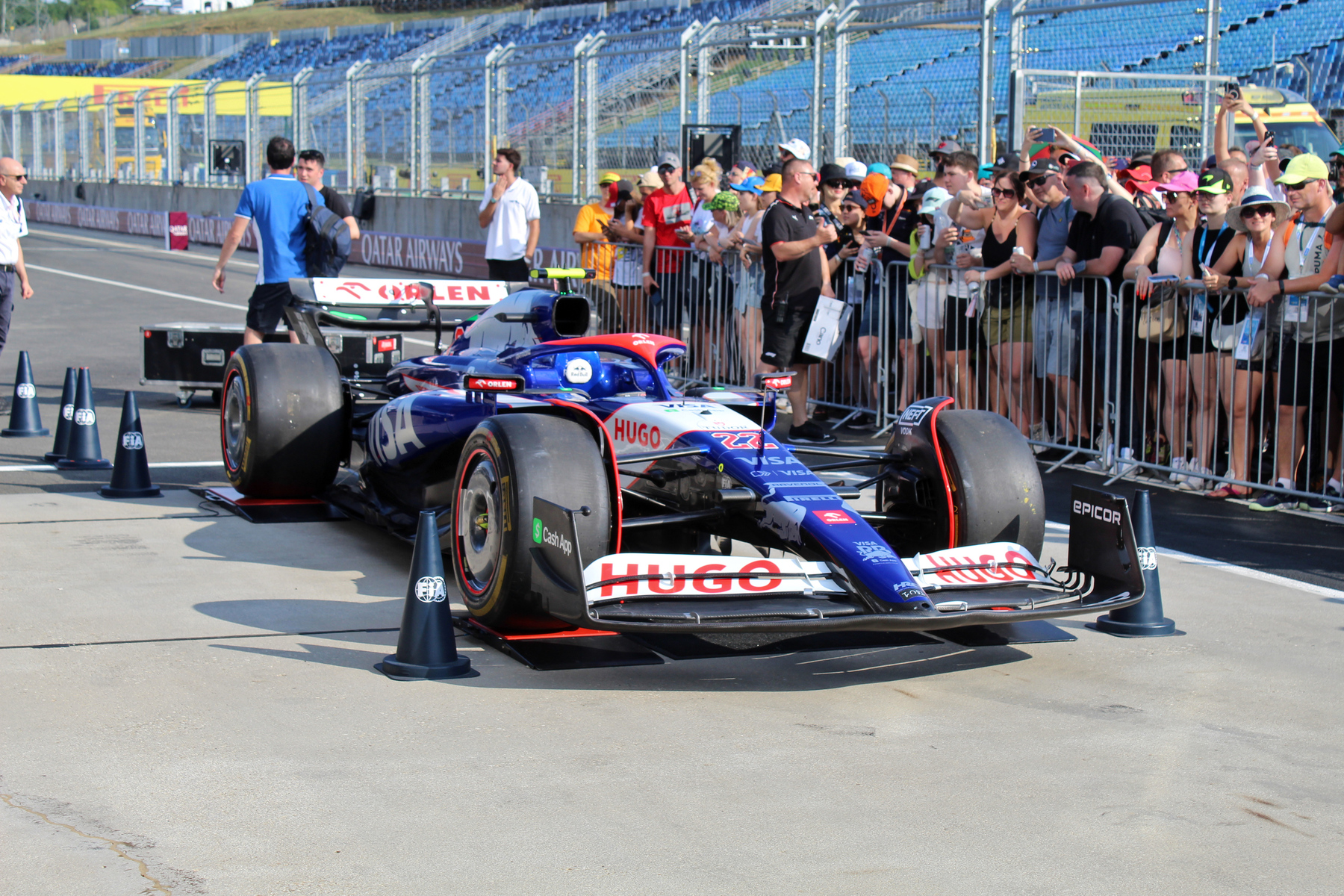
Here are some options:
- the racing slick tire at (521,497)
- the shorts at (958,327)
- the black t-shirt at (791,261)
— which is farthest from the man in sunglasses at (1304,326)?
the racing slick tire at (521,497)

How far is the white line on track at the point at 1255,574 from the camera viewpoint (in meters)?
6.34

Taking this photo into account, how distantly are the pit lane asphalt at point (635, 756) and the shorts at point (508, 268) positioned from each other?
→ 20.3 feet

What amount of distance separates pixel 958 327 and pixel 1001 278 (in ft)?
2.14

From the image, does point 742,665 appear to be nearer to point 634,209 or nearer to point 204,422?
point 204,422

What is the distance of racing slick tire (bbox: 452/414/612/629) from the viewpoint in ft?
16.6

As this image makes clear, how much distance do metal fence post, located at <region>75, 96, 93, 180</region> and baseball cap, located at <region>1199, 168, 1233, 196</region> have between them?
3677cm

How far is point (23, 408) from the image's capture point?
9805mm

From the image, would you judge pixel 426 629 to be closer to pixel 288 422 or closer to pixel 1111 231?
pixel 288 422

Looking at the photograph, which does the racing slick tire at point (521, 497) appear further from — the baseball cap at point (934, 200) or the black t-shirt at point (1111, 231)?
the baseball cap at point (934, 200)

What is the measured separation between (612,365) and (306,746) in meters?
2.76

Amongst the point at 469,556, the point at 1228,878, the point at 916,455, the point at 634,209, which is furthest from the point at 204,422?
the point at 1228,878

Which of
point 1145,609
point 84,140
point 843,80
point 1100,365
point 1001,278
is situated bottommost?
point 1145,609

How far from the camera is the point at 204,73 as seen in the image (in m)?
80.9

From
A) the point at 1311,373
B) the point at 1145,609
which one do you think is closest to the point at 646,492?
the point at 1145,609
